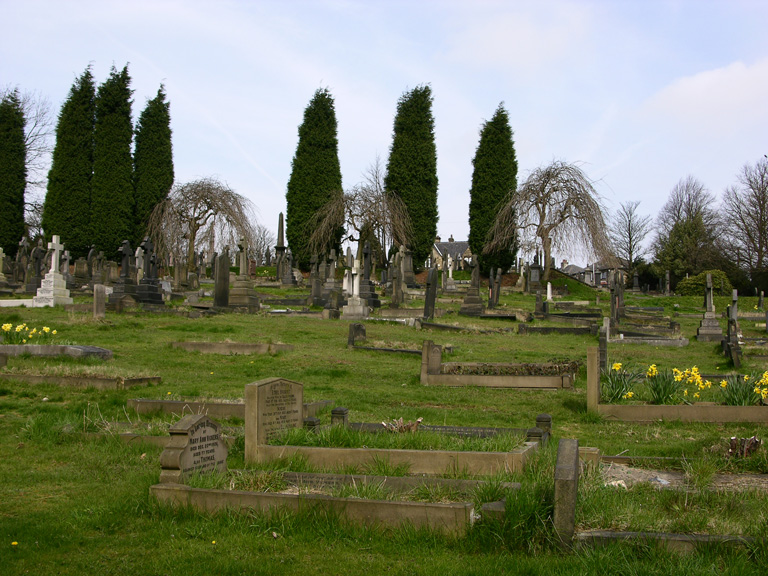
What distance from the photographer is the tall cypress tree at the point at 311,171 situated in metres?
60.0

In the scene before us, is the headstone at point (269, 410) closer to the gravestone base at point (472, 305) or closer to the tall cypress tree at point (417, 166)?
the gravestone base at point (472, 305)

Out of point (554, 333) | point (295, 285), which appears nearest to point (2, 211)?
point (295, 285)

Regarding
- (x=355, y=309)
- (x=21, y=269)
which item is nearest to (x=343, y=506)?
(x=355, y=309)

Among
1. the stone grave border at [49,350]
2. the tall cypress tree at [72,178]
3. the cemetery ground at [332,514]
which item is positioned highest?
the tall cypress tree at [72,178]

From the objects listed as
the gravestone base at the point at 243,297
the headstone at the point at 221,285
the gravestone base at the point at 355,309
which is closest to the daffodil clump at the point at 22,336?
the headstone at the point at 221,285

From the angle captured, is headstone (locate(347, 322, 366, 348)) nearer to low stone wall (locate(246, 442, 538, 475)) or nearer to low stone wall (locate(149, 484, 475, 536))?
low stone wall (locate(246, 442, 538, 475))

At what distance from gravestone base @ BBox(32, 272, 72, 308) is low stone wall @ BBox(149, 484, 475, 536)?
24185 millimetres

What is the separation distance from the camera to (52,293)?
28844mm

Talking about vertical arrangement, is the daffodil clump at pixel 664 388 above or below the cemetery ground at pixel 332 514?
above

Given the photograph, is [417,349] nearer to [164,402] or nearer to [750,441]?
[164,402]

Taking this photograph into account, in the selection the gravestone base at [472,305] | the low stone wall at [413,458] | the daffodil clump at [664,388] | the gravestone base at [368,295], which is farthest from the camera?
the gravestone base at [368,295]

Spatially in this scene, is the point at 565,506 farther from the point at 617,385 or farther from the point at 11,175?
the point at 11,175

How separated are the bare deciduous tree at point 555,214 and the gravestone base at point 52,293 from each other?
96.8ft

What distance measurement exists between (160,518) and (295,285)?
136 ft
